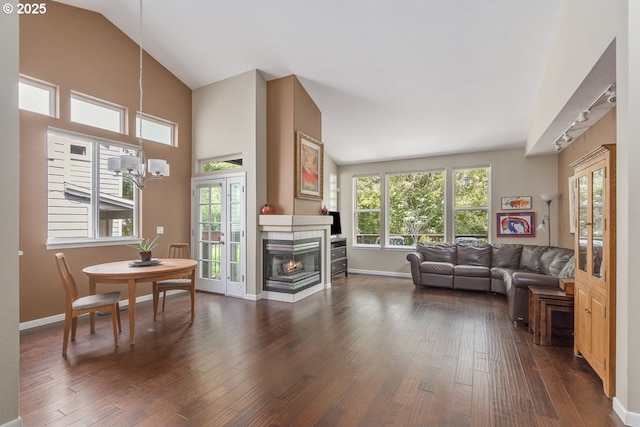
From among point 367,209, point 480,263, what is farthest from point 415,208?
point 480,263

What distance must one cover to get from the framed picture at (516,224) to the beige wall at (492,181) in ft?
0.31

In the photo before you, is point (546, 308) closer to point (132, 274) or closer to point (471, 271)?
point (471, 271)

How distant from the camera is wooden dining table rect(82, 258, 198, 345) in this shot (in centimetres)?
306

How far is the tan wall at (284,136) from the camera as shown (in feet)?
16.2

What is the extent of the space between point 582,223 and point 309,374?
279 cm

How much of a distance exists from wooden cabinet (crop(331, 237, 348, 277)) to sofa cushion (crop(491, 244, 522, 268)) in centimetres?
301

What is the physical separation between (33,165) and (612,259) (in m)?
5.80

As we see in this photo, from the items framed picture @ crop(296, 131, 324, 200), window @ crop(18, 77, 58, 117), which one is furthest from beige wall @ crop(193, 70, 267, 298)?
window @ crop(18, 77, 58, 117)

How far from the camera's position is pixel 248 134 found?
496 centimetres

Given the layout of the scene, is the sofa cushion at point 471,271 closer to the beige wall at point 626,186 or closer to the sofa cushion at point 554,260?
the sofa cushion at point 554,260

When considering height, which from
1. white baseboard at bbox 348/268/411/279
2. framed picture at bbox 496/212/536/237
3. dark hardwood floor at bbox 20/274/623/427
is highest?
A: framed picture at bbox 496/212/536/237

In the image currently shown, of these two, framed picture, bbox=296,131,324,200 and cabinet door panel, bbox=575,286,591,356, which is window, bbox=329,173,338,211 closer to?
framed picture, bbox=296,131,324,200

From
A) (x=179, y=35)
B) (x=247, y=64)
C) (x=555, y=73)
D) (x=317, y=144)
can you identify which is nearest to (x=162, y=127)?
(x=179, y=35)

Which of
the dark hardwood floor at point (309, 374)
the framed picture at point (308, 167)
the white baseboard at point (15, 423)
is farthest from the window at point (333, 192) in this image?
the white baseboard at point (15, 423)
